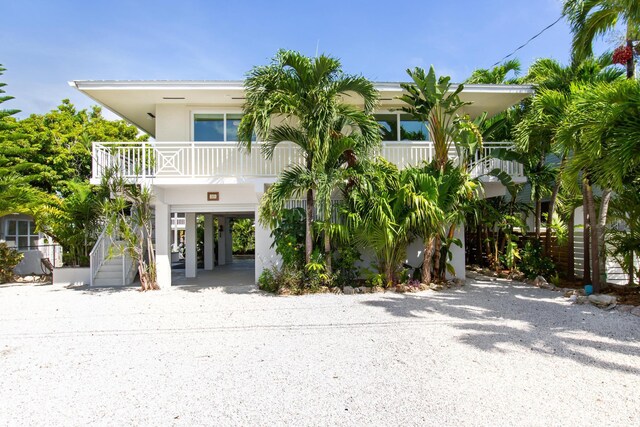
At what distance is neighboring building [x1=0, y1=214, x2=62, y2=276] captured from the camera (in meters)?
14.9

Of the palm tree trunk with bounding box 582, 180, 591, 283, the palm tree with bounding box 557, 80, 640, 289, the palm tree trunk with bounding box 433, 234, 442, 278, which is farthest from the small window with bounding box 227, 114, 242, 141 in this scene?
the palm tree trunk with bounding box 582, 180, 591, 283

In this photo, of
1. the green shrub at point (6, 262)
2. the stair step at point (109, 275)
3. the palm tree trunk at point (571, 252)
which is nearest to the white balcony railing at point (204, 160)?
the palm tree trunk at point (571, 252)

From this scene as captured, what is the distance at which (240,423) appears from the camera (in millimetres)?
3184

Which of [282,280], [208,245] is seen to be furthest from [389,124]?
[208,245]

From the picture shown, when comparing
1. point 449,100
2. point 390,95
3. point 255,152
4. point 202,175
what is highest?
point 390,95

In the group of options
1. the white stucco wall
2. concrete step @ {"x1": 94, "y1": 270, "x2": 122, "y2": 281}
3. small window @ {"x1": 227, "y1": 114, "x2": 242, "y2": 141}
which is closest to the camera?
the white stucco wall

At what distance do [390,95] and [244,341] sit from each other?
7926 millimetres

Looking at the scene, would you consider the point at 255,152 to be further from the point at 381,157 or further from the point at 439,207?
the point at 439,207

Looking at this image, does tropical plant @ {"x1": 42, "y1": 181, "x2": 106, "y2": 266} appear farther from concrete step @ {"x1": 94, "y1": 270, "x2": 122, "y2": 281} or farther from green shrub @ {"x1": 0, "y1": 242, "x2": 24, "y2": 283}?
→ green shrub @ {"x1": 0, "y1": 242, "x2": 24, "y2": 283}

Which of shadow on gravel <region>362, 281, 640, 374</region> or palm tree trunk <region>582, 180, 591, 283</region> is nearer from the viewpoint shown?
shadow on gravel <region>362, 281, 640, 374</region>

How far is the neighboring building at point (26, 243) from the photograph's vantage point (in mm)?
14945

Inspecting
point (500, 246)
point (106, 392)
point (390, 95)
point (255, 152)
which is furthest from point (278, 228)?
point (500, 246)

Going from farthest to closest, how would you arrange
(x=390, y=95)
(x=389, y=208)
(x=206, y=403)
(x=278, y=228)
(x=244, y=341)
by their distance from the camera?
(x=390, y=95) < (x=278, y=228) < (x=389, y=208) < (x=244, y=341) < (x=206, y=403)

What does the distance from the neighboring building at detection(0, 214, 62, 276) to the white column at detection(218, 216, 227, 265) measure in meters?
6.49
